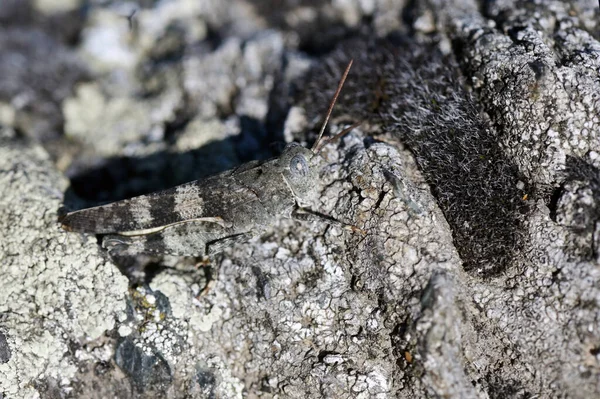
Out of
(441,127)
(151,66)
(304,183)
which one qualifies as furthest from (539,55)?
(151,66)

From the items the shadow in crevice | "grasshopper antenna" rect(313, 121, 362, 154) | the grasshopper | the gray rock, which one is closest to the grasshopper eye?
the grasshopper

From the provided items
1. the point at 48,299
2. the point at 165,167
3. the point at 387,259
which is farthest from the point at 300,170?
the point at 48,299

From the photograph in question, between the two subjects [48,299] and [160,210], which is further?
[160,210]

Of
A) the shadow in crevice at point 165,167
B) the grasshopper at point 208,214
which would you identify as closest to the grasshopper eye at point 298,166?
the grasshopper at point 208,214

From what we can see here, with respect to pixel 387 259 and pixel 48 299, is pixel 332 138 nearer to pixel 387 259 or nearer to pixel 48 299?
pixel 387 259

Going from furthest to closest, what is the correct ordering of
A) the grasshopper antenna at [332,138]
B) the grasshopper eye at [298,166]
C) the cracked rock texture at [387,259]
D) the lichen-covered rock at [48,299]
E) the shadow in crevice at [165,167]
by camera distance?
the shadow in crevice at [165,167]
the grasshopper antenna at [332,138]
the grasshopper eye at [298,166]
the lichen-covered rock at [48,299]
the cracked rock texture at [387,259]

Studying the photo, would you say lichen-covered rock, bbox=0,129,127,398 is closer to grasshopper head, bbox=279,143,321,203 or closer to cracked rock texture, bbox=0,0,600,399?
cracked rock texture, bbox=0,0,600,399

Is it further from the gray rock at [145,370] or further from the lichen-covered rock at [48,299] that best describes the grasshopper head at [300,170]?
the gray rock at [145,370]
